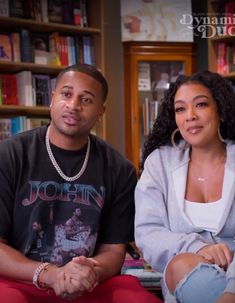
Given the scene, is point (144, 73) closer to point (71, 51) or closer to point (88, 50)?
point (88, 50)

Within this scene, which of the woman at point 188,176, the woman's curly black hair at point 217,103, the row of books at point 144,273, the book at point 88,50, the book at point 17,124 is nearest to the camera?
the woman at point 188,176

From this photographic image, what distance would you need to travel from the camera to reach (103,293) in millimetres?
1487

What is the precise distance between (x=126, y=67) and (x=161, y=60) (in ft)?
0.93

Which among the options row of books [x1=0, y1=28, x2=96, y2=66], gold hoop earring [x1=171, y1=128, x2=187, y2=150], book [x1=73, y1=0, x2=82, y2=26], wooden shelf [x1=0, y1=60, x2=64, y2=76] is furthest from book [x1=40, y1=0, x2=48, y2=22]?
gold hoop earring [x1=171, y1=128, x2=187, y2=150]

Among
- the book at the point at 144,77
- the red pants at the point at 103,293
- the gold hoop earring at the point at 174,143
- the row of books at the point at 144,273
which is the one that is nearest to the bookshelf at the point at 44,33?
the book at the point at 144,77

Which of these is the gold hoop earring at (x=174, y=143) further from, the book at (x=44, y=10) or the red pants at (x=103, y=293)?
the book at (x=44, y=10)

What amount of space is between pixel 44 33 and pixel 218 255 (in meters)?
2.62

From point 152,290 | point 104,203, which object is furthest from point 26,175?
point 152,290

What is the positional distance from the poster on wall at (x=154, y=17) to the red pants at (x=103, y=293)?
2.48m

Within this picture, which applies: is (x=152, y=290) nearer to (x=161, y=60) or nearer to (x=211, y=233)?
(x=211, y=233)

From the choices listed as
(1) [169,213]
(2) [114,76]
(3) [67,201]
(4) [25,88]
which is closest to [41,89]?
(4) [25,88]

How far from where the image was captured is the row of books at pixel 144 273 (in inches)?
75.5

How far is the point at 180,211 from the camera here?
1.53m

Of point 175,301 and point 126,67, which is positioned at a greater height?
point 126,67
